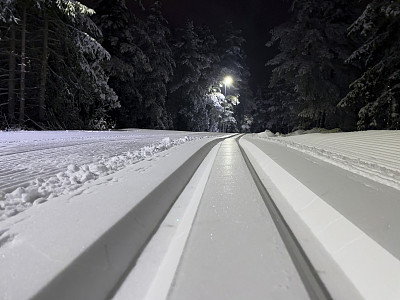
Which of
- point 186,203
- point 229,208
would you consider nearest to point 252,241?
point 229,208

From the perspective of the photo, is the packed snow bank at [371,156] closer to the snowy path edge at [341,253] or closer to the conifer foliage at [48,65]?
the snowy path edge at [341,253]

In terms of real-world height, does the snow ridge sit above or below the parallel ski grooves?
above

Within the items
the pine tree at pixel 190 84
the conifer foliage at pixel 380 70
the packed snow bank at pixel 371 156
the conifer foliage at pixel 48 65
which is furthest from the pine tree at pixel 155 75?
the packed snow bank at pixel 371 156

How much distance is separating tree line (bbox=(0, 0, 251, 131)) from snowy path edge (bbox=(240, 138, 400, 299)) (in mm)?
13832

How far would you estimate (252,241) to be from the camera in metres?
Result: 2.30

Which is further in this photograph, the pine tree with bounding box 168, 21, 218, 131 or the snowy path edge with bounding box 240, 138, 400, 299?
the pine tree with bounding box 168, 21, 218, 131

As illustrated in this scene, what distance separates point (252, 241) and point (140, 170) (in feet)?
7.90

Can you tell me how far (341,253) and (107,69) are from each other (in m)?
22.6

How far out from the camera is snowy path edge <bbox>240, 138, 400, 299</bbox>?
5.55 ft

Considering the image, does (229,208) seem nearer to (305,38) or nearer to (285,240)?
(285,240)

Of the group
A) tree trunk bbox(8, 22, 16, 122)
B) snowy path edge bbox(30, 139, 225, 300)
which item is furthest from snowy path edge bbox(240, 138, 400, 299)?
tree trunk bbox(8, 22, 16, 122)

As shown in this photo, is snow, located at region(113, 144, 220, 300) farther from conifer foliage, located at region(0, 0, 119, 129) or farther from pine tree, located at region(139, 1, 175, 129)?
pine tree, located at region(139, 1, 175, 129)

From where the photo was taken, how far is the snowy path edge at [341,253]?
5.55 feet

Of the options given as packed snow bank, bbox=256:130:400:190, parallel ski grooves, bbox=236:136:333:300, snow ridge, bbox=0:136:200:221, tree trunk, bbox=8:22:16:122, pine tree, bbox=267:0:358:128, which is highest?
pine tree, bbox=267:0:358:128
